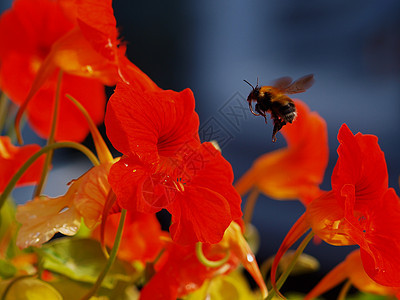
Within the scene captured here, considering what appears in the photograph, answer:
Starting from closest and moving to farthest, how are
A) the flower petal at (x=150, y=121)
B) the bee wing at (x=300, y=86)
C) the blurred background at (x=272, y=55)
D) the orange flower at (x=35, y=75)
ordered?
1. the flower petal at (x=150, y=121)
2. the bee wing at (x=300, y=86)
3. the orange flower at (x=35, y=75)
4. the blurred background at (x=272, y=55)

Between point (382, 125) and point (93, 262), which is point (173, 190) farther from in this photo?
point (382, 125)

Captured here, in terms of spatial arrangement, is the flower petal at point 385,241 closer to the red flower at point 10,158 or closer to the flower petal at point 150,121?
the flower petal at point 150,121

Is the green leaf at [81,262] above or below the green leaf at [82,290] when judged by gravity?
above

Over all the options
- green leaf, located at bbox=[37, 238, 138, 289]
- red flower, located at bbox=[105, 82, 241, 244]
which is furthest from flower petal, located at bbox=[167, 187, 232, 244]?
green leaf, located at bbox=[37, 238, 138, 289]

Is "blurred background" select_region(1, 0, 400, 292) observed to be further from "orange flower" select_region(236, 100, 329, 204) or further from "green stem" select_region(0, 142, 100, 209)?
"green stem" select_region(0, 142, 100, 209)

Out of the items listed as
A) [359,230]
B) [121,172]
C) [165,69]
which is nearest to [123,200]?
[121,172]

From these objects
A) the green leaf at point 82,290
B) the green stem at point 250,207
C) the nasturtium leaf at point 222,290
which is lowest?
the green stem at point 250,207

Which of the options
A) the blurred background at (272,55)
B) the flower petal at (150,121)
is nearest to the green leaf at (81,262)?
the flower petal at (150,121)
